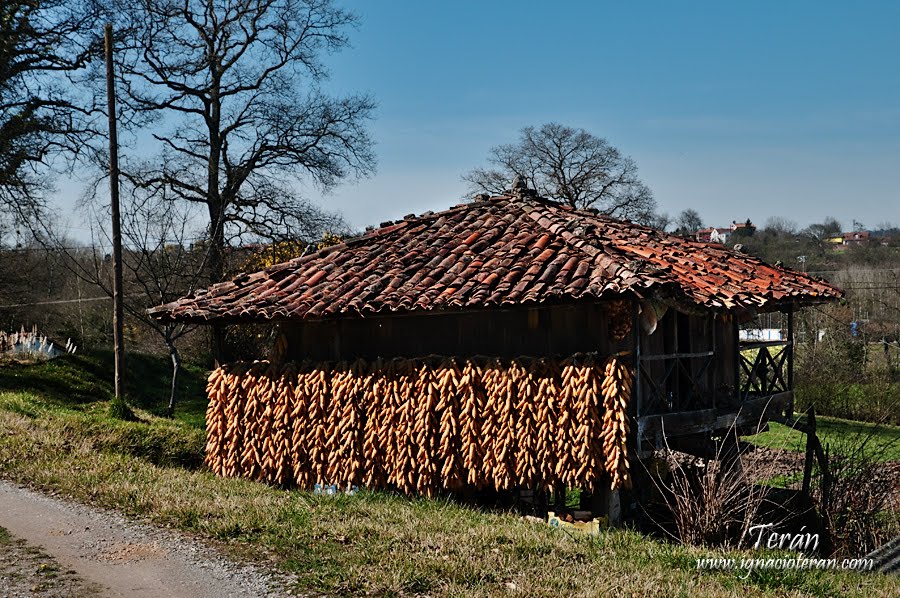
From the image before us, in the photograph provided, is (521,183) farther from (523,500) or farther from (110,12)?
(110,12)

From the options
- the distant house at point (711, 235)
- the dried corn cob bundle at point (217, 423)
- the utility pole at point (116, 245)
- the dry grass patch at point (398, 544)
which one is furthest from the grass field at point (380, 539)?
the distant house at point (711, 235)

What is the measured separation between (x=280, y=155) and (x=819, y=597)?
900 inches

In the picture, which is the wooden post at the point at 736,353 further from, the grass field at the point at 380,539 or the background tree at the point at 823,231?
the background tree at the point at 823,231

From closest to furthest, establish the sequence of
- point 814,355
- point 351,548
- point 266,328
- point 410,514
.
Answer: point 351,548 → point 410,514 → point 266,328 → point 814,355

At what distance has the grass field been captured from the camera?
647cm

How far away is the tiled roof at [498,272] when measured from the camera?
→ 996cm

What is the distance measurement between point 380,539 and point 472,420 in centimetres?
309

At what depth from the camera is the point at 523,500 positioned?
39.2 ft

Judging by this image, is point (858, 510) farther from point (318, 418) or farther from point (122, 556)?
point (122, 556)

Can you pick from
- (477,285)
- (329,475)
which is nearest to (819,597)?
(477,285)

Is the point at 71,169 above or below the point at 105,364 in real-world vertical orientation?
above

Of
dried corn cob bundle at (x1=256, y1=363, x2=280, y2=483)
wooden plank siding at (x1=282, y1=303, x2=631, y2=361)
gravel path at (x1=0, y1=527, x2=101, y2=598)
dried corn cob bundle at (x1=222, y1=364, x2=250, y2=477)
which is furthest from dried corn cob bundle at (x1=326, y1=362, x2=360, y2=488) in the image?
gravel path at (x1=0, y1=527, x2=101, y2=598)

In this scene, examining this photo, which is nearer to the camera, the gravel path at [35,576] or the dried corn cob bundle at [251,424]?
the gravel path at [35,576]

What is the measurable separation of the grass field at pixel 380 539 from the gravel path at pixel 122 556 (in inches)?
10.7
